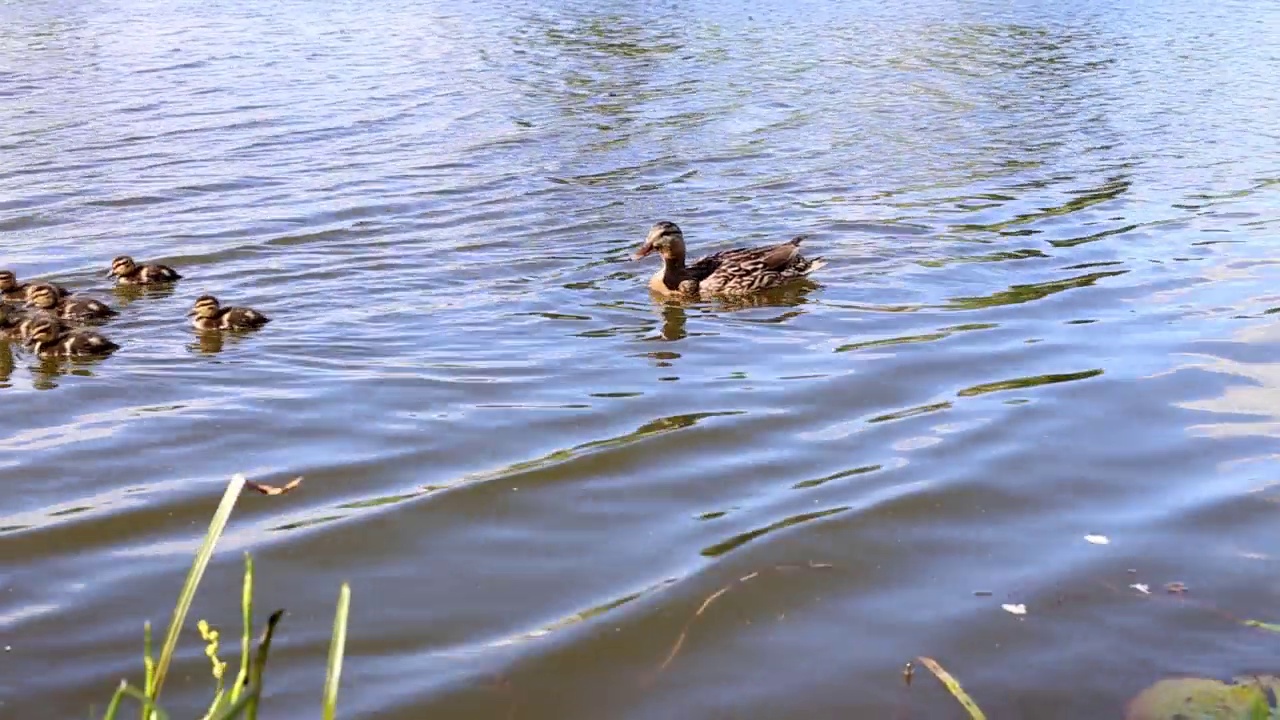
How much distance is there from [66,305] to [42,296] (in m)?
0.17

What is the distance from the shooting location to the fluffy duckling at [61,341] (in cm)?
655

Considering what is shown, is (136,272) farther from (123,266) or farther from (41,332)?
(41,332)

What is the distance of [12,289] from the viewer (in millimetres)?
7535

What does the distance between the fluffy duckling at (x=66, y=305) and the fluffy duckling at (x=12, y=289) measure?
0.21ft

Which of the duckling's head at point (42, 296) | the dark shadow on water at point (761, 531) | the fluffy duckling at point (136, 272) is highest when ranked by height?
the dark shadow on water at point (761, 531)

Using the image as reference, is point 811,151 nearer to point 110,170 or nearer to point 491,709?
point 110,170

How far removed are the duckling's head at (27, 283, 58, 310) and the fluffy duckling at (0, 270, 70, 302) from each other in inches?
1.8

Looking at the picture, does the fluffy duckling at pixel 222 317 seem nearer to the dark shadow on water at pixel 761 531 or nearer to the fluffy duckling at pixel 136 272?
the fluffy duckling at pixel 136 272

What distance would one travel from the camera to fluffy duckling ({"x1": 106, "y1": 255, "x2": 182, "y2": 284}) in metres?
7.99

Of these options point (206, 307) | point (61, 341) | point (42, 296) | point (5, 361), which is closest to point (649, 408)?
point (206, 307)

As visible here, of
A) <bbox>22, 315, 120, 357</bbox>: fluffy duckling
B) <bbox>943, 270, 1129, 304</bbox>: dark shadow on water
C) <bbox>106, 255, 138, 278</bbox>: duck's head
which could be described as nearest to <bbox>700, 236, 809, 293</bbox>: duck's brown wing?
<bbox>943, 270, 1129, 304</bbox>: dark shadow on water

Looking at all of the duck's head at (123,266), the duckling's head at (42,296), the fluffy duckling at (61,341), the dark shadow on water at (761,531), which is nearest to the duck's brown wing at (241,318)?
the fluffy duckling at (61,341)

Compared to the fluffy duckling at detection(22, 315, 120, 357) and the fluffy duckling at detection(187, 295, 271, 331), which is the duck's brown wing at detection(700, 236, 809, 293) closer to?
the fluffy duckling at detection(187, 295, 271, 331)

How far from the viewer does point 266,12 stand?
21.8 meters
